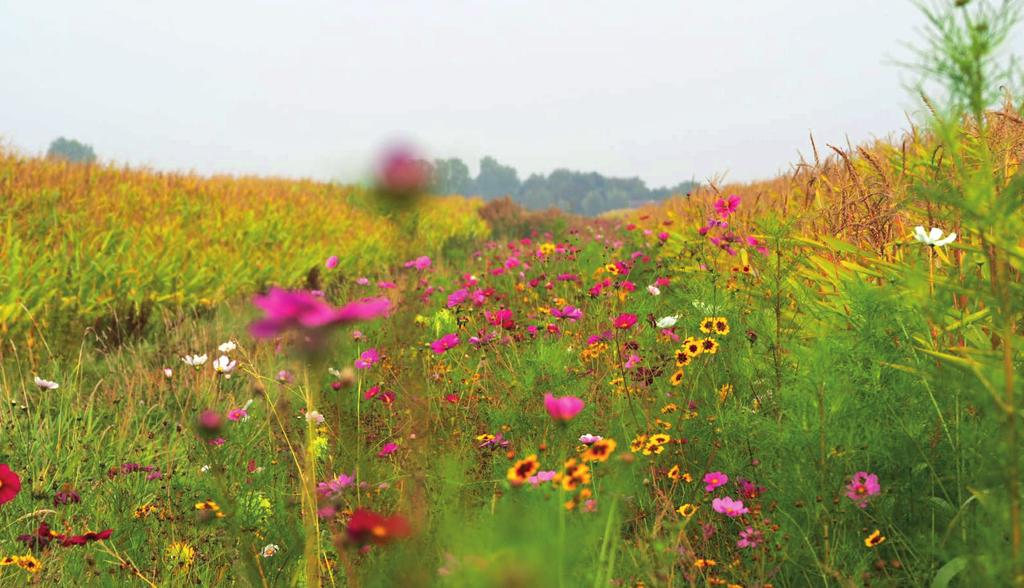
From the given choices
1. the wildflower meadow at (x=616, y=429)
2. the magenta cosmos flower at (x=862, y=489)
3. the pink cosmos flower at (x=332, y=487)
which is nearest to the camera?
the wildflower meadow at (x=616, y=429)

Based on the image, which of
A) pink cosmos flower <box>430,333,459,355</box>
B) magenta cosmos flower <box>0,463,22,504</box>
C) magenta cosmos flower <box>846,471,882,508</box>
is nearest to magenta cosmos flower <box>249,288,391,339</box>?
magenta cosmos flower <box>0,463,22,504</box>

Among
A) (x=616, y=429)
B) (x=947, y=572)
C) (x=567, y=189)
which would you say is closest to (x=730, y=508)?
(x=947, y=572)

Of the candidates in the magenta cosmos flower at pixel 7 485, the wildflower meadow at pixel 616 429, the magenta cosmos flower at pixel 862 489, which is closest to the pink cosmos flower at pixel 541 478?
the wildflower meadow at pixel 616 429

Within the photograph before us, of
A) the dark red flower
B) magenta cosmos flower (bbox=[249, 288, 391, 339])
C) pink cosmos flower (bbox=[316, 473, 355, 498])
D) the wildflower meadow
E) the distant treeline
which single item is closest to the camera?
magenta cosmos flower (bbox=[249, 288, 391, 339])

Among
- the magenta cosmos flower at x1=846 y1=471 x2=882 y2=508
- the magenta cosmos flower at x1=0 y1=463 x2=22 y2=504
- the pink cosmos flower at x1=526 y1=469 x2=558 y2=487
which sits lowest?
the magenta cosmos flower at x1=0 y1=463 x2=22 y2=504

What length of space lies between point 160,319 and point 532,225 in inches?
521

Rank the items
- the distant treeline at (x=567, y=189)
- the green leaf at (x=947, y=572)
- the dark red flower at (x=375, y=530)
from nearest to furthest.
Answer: the dark red flower at (x=375, y=530)
the green leaf at (x=947, y=572)
the distant treeline at (x=567, y=189)

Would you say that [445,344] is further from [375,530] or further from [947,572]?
[375,530]

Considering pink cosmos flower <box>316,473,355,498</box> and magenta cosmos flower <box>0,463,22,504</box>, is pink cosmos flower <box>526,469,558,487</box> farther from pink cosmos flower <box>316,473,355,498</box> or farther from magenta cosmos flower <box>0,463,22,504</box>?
magenta cosmos flower <box>0,463,22,504</box>

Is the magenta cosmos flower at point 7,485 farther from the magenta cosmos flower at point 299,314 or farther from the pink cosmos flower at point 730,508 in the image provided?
the pink cosmos flower at point 730,508

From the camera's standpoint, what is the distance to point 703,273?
4.62 metres

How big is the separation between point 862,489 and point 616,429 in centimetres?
99

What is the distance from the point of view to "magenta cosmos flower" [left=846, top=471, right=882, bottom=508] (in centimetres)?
196

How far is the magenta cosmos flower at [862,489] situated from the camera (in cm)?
196
